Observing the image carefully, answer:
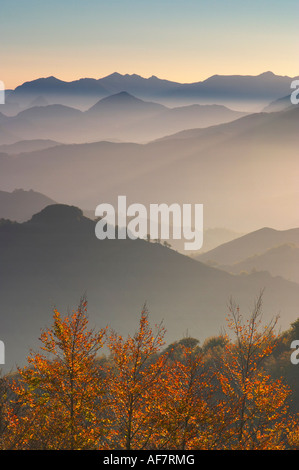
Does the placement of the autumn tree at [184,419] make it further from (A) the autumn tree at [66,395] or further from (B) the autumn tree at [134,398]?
(A) the autumn tree at [66,395]

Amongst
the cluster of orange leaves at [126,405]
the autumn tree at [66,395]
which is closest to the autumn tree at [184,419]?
the cluster of orange leaves at [126,405]

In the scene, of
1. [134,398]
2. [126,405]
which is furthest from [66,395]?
[134,398]

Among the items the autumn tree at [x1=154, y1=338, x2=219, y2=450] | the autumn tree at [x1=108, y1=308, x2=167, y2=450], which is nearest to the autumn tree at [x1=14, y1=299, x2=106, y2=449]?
the autumn tree at [x1=108, y1=308, x2=167, y2=450]

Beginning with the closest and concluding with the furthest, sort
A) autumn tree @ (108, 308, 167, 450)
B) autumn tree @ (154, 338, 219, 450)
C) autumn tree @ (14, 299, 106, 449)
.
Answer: autumn tree @ (154, 338, 219, 450)
autumn tree @ (14, 299, 106, 449)
autumn tree @ (108, 308, 167, 450)

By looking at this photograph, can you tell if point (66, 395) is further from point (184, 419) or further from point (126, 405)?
point (184, 419)

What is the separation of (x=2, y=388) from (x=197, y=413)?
1561cm

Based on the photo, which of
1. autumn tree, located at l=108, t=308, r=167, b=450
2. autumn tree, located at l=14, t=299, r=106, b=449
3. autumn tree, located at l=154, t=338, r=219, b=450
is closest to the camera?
autumn tree, located at l=154, t=338, r=219, b=450

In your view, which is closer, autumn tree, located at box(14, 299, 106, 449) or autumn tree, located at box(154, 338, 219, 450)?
autumn tree, located at box(154, 338, 219, 450)

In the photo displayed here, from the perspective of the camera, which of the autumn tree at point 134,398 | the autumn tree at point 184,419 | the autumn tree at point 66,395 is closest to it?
the autumn tree at point 184,419

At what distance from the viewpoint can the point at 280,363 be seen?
74562mm

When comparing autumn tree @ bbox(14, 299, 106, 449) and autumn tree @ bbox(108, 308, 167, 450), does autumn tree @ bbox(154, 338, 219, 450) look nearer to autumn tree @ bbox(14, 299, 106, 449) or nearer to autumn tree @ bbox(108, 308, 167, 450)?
autumn tree @ bbox(108, 308, 167, 450)
